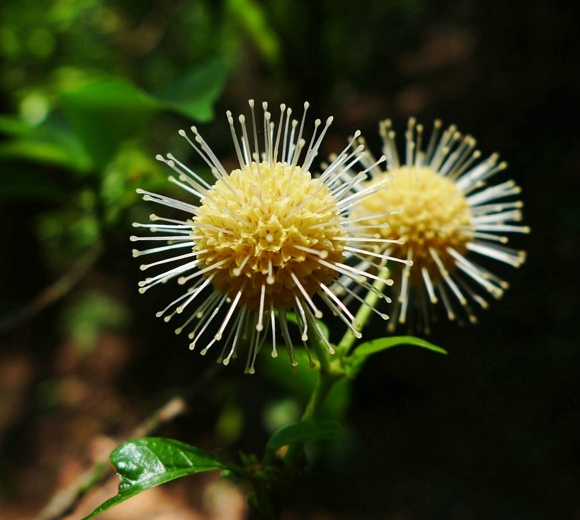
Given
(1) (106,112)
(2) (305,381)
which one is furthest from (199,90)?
(2) (305,381)

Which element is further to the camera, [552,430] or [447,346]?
[447,346]

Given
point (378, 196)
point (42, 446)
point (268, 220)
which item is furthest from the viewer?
point (42, 446)

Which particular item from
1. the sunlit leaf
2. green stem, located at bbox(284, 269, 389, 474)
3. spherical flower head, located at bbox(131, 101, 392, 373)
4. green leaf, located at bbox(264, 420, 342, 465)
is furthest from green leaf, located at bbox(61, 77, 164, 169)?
green leaf, located at bbox(264, 420, 342, 465)

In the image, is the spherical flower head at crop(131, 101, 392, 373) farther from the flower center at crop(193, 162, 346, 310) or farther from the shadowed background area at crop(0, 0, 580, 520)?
the shadowed background area at crop(0, 0, 580, 520)

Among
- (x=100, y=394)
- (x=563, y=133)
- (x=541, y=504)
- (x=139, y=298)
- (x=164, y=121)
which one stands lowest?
(x=541, y=504)

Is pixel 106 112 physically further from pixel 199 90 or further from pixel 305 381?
pixel 305 381

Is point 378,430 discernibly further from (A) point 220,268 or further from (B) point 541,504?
(A) point 220,268

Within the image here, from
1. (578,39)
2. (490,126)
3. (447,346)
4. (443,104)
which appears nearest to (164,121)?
(443,104)

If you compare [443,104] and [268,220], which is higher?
[443,104]
